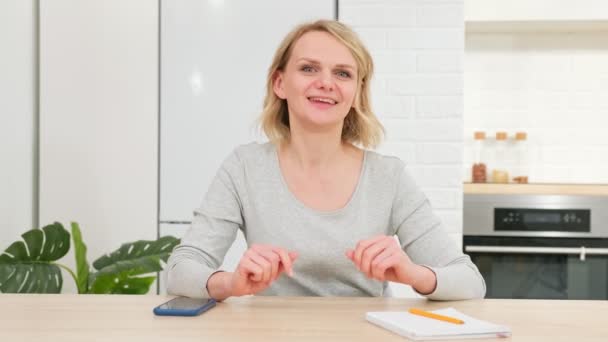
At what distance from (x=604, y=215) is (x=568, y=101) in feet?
2.61

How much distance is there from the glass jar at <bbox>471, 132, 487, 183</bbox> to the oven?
19.5 inches

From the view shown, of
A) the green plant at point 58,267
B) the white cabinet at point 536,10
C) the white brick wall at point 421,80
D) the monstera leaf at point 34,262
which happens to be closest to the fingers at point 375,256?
the green plant at point 58,267

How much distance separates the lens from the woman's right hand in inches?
50.4

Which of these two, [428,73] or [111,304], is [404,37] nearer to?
[428,73]

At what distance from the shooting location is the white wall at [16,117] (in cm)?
277

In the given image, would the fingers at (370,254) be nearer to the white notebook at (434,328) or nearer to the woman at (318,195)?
the white notebook at (434,328)

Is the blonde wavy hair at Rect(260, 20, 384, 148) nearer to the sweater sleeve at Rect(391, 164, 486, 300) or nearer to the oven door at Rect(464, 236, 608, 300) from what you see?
the sweater sleeve at Rect(391, 164, 486, 300)

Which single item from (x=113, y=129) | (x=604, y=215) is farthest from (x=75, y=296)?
(x=604, y=215)

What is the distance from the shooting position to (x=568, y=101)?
12.4ft

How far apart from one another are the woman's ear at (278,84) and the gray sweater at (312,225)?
0.17m

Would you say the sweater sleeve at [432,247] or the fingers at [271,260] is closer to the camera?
the fingers at [271,260]

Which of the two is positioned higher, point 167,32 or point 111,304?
point 167,32

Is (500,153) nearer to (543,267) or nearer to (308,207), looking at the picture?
(543,267)

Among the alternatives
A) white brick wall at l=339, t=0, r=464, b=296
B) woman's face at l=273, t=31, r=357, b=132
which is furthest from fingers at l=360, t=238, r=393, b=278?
white brick wall at l=339, t=0, r=464, b=296
